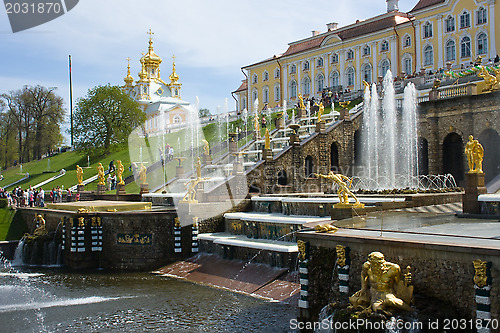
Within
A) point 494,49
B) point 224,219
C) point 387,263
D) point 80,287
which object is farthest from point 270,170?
point 494,49

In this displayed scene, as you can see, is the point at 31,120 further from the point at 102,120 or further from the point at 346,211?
the point at 346,211

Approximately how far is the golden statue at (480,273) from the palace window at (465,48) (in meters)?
36.9

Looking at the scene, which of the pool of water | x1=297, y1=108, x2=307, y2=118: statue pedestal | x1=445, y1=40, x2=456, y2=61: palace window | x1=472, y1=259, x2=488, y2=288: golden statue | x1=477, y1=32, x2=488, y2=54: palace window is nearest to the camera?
x1=472, y1=259, x2=488, y2=288: golden statue

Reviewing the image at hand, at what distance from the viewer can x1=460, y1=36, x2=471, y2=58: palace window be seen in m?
41.8

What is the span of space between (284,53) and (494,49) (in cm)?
2540

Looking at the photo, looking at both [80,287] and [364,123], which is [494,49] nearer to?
[364,123]

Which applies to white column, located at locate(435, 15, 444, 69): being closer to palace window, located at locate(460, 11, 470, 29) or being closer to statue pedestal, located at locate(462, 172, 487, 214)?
palace window, located at locate(460, 11, 470, 29)

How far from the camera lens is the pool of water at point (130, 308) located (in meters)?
12.8

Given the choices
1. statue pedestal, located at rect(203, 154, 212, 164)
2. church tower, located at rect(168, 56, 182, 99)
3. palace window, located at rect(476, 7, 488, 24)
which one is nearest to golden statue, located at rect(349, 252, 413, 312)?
statue pedestal, located at rect(203, 154, 212, 164)

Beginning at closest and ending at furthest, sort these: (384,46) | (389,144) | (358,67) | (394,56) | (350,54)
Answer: (389,144), (394,56), (384,46), (358,67), (350,54)

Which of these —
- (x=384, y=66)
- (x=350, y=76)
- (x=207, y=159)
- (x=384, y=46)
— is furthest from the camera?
(x=350, y=76)

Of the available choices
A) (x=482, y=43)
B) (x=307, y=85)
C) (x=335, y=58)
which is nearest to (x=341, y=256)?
(x=482, y=43)

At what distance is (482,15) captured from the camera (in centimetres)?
4100

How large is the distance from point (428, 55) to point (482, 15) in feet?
17.4
